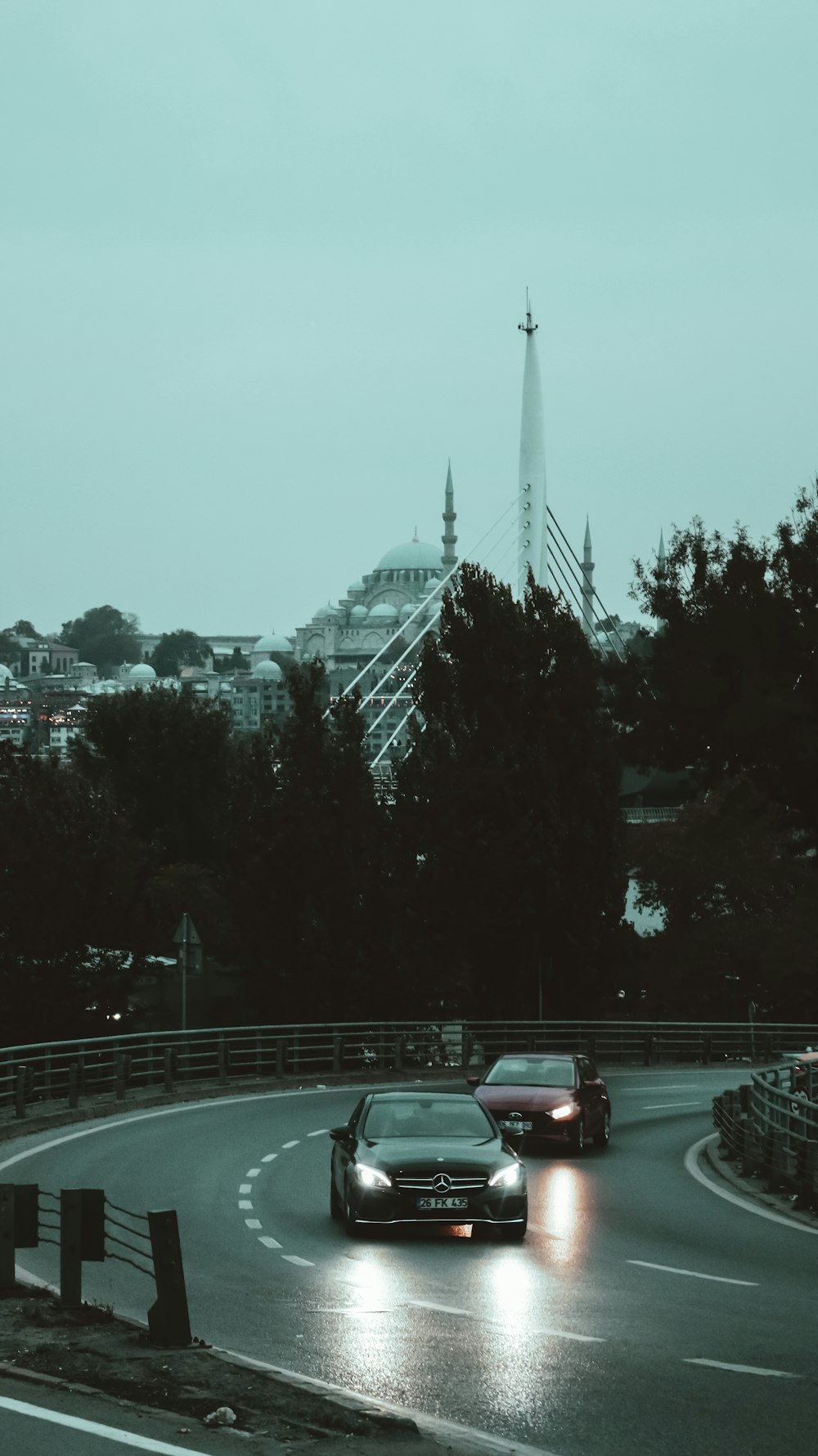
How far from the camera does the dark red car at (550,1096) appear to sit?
79.0 ft

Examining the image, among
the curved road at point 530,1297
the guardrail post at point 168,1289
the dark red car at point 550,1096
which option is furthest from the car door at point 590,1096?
the guardrail post at point 168,1289

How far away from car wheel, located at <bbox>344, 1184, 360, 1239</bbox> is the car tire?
8.26m

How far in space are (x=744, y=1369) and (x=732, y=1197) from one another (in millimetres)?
10339

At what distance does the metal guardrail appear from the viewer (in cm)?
3022

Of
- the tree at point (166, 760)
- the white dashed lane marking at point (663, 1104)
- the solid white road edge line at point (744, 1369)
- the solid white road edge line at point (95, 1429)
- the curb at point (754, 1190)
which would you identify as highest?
the tree at point (166, 760)

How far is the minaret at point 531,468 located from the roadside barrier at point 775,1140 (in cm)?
5506

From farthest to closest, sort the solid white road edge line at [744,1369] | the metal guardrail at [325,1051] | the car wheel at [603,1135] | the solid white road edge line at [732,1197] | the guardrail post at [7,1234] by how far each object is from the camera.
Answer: the metal guardrail at [325,1051] → the car wheel at [603,1135] → the solid white road edge line at [732,1197] → the guardrail post at [7,1234] → the solid white road edge line at [744,1369]

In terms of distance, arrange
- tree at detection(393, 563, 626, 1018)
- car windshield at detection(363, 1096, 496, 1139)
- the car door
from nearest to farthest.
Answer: car windshield at detection(363, 1096, 496, 1139)
the car door
tree at detection(393, 563, 626, 1018)

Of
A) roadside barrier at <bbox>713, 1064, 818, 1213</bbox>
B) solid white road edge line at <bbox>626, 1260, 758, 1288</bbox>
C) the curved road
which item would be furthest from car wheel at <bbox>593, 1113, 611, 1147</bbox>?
solid white road edge line at <bbox>626, 1260, 758, 1288</bbox>

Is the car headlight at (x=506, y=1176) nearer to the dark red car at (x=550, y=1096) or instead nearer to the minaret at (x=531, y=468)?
the dark red car at (x=550, y=1096)

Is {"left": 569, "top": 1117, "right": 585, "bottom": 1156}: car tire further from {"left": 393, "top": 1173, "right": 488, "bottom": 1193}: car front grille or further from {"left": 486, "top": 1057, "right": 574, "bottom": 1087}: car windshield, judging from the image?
{"left": 393, "top": 1173, "right": 488, "bottom": 1193}: car front grille

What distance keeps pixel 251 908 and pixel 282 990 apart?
2.03 metres

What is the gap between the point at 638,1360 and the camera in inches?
402

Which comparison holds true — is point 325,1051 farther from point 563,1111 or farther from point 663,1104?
point 563,1111
